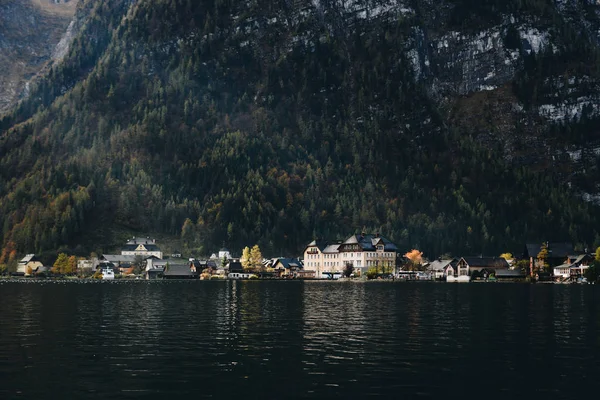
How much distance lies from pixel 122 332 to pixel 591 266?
15700cm

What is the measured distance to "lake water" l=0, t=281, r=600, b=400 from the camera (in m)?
42.1

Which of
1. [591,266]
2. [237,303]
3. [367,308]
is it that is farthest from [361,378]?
[591,266]

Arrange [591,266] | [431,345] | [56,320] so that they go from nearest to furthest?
[431,345], [56,320], [591,266]

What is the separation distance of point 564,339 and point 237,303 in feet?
183

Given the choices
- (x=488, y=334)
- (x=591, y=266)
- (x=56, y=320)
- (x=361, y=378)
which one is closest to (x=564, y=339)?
(x=488, y=334)

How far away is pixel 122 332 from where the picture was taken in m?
67.6

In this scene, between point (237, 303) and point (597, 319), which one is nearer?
point (597, 319)

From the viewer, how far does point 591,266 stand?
196 metres

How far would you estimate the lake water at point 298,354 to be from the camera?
42.1 m

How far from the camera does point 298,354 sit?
177 feet

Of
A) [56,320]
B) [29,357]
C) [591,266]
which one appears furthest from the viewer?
[591,266]

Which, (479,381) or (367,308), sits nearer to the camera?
(479,381)

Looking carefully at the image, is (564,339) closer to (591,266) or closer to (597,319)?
(597,319)

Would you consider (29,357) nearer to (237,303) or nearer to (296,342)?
(296,342)
